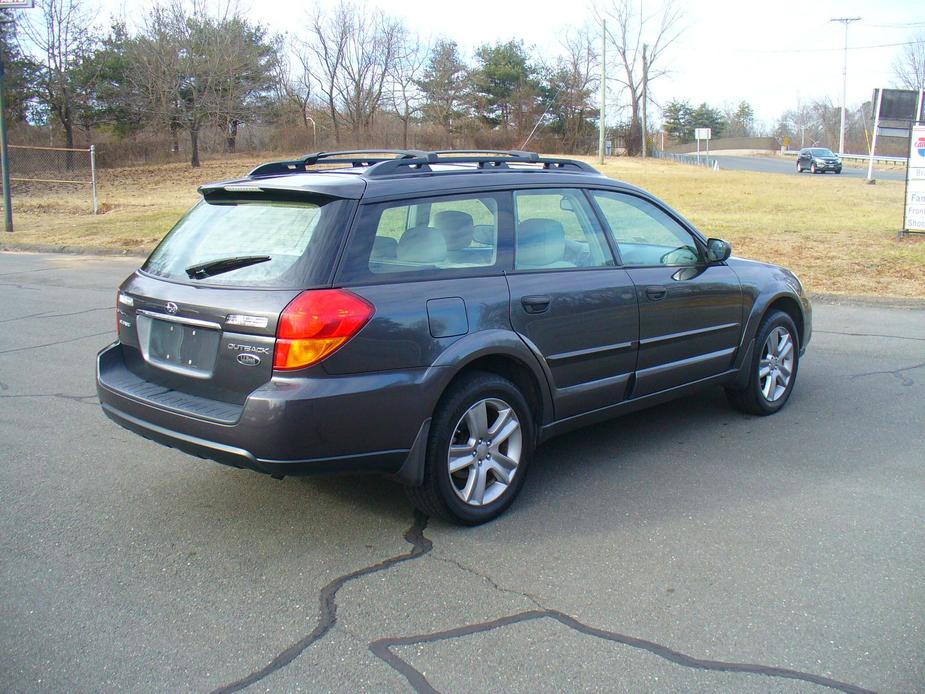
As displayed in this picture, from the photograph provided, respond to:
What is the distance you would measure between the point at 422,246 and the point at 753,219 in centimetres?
1704

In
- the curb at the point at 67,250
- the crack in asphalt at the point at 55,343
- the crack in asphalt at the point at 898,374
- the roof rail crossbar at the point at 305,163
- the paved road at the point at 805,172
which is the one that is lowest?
the crack in asphalt at the point at 898,374

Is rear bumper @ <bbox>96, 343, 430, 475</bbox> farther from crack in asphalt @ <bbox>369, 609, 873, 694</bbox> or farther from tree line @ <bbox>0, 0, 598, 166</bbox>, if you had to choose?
tree line @ <bbox>0, 0, 598, 166</bbox>

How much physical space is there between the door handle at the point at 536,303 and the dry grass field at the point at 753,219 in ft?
26.3

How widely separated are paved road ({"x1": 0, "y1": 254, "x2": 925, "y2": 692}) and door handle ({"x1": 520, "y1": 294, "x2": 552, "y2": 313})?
100 centimetres

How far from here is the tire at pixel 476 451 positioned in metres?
3.99

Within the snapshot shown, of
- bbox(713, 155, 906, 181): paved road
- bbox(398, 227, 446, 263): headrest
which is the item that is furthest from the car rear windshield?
bbox(713, 155, 906, 181): paved road

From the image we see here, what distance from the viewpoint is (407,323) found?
384 cm

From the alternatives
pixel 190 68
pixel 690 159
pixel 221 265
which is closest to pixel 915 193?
pixel 221 265

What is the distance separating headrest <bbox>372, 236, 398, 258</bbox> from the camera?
397 centimetres

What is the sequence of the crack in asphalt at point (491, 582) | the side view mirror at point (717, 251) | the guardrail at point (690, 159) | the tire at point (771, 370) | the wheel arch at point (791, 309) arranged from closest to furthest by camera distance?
the crack in asphalt at point (491, 582)
the side view mirror at point (717, 251)
the tire at point (771, 370)
the wheel arch at point (791, 309)
the guardrail at point (690, 159)

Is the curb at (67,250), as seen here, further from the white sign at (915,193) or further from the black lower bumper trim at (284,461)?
the white sign at (915,193)

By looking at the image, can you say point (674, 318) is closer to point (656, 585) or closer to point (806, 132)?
point (656, 585)

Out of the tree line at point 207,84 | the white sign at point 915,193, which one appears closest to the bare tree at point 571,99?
the tree line at point 207,84

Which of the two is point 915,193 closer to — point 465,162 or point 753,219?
point 753,219
